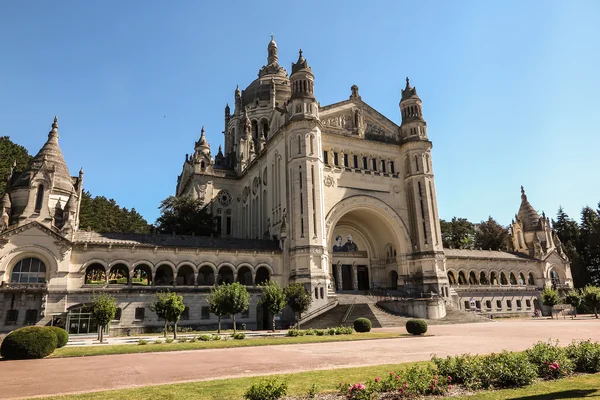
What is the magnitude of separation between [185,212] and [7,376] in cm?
4623

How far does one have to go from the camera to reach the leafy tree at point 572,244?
230 ft

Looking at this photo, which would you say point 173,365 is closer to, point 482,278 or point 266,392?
point 266,392

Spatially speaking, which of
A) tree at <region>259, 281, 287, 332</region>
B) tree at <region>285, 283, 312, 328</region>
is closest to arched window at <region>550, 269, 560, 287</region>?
tree at <region>285, 283, 312, 328</region>

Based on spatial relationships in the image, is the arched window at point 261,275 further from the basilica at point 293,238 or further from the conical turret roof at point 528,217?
the conical turret roof at point 528,217

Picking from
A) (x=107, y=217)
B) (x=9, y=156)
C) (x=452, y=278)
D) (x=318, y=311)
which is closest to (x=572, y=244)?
(x=452, y=278)

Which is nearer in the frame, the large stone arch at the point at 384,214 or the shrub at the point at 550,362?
the shrub at the point at 550,362

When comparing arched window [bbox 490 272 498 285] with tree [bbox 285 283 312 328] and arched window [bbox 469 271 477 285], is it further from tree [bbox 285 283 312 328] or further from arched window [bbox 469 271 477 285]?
tree [bbox 285 283 312 328]

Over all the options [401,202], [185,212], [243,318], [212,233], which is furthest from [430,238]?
[185,212]

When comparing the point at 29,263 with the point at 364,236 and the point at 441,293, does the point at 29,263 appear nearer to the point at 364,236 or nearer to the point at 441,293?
the point at 364,236

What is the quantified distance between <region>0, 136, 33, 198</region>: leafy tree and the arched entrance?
48090mm

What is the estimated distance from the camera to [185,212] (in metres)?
59.2

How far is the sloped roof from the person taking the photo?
38156 mm

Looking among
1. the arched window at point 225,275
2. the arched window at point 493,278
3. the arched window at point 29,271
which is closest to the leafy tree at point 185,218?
the arched window at point 225,275

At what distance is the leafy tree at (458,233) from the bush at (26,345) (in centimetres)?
7581
